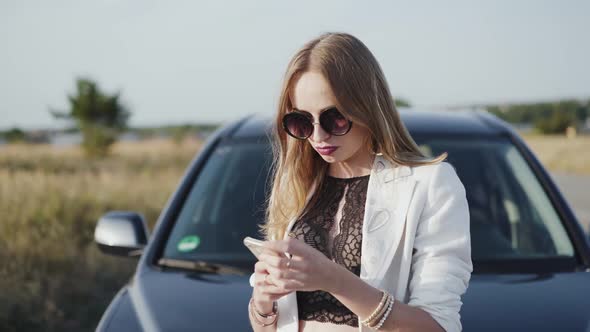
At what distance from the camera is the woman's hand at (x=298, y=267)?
53.1 inches

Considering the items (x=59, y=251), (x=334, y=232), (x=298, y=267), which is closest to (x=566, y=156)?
(x=59, y=251)

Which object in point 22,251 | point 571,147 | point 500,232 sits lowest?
point 571,147

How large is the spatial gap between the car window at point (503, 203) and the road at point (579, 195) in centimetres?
605

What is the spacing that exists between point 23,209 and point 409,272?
784 cm

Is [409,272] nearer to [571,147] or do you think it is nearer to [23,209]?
[23,209]

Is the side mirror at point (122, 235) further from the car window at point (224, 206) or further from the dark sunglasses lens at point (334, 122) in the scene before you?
the dark sunglasses lens at point (334, 122)

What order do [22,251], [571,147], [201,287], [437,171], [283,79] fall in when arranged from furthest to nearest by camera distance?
[571,147]
[22,251]
[201,287]
[283,79]
[437,171]

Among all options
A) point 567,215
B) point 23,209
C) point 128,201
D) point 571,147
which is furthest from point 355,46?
point 571,147

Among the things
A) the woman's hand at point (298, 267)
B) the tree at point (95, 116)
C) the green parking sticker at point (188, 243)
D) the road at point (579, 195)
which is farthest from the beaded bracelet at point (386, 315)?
the tree at point (95, 116)

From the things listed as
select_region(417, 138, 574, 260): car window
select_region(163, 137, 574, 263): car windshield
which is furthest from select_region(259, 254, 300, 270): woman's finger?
select_region(417, 138, 574, 260): car window

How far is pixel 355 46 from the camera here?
5.32 feet

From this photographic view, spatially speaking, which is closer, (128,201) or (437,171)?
(437,171)

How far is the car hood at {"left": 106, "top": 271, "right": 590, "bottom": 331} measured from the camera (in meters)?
2.19

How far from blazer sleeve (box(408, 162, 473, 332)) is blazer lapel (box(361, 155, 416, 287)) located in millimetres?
47
